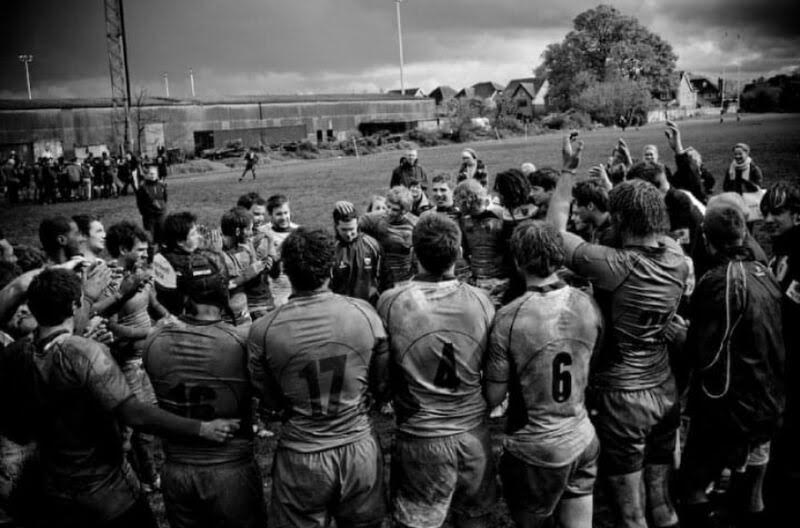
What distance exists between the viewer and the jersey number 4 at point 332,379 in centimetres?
318

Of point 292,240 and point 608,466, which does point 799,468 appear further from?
point 292,240

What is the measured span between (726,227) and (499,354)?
6.05ft

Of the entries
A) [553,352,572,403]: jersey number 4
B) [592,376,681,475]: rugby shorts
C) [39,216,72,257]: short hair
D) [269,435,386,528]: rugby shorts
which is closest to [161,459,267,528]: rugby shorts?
[269,435,386,528]: rugby shorts

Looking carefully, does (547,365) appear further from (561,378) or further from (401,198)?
(401,198)

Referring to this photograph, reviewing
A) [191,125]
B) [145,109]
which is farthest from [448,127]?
[145,109]

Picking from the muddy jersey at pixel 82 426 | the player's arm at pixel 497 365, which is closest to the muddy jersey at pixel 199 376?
the muddy jersey at pixel 82 426

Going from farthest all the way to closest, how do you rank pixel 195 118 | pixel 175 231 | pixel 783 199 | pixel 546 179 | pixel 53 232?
pixel 195 118, pixel 546 179, pixel 53 232, pixel 175 231, pixel 783 199

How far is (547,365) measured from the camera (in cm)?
337

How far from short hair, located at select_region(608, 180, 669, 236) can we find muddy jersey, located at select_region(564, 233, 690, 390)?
124 mm

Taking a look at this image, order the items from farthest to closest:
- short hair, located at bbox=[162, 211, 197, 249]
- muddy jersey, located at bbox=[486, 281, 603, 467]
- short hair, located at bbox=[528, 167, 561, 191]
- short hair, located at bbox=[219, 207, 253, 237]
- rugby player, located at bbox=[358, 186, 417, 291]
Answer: short hair, located at bbox=[528, 167, 561, 191] < rugby player, located at bbox=[358, 186, 417, 291] < short hair, located at bbox=[219, 207, 253, 237] < short hair, located at bbox=[162, 211, 197, 249] < muddy jersey, located at bbox=[486, 281, 603, 467]

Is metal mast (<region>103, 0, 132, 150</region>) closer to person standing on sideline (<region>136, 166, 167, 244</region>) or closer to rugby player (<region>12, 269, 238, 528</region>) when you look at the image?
person standing on sideline (<region>136, 166, 167, 244</region>)

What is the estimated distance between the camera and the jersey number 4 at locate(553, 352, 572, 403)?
3.38 m

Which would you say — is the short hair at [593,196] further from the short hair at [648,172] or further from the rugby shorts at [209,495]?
the rugby shorts at [209,495]

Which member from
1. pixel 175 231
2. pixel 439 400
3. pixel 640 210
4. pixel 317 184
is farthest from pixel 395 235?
pixel 317 184
